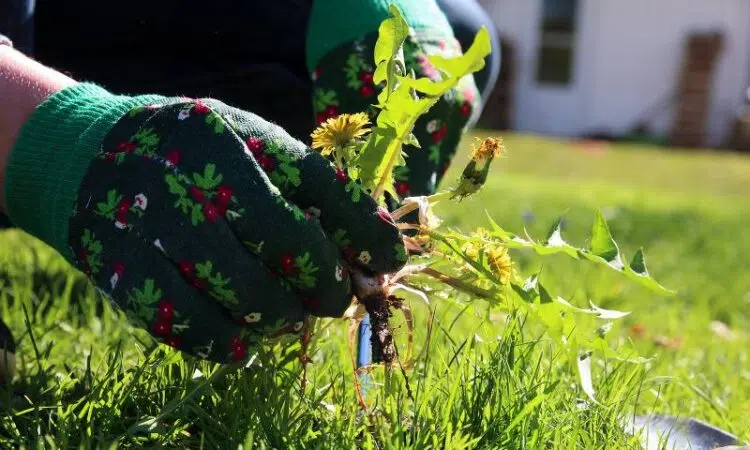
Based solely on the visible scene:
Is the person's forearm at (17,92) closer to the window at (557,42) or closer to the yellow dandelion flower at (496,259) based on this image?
the yellow dandelion flower at (496,259)

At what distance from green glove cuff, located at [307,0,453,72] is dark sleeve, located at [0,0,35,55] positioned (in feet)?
1.72

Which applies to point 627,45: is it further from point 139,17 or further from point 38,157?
point 38,157

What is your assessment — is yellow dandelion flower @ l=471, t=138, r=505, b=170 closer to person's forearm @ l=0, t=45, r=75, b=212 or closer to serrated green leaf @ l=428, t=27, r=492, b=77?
serrated green leaf @ l=428, t=27, r=492, b=77

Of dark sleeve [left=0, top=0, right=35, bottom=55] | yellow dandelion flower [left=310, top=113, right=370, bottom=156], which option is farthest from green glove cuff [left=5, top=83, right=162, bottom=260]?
dark sleeve [left=0, top=0, right=35, bottom=55]

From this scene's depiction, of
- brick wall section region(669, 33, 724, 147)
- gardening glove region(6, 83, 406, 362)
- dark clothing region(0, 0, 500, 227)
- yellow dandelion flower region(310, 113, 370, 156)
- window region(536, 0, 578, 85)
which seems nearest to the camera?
gardening glove region(6, 83, 406, 362)

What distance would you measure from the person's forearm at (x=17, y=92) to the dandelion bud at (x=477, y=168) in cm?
53

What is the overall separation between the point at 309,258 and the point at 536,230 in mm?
3100

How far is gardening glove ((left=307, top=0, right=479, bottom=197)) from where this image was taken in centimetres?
160

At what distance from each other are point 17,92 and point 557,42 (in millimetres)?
15066

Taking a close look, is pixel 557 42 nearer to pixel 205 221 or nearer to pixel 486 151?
pixel 486 151

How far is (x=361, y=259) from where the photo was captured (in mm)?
1104

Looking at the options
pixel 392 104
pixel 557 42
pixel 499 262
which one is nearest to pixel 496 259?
pixel 499 262

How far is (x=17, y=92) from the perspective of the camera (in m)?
1.17

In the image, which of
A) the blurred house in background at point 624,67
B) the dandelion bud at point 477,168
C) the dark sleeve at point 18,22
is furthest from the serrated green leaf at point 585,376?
the blurred house in background at point 624,67
